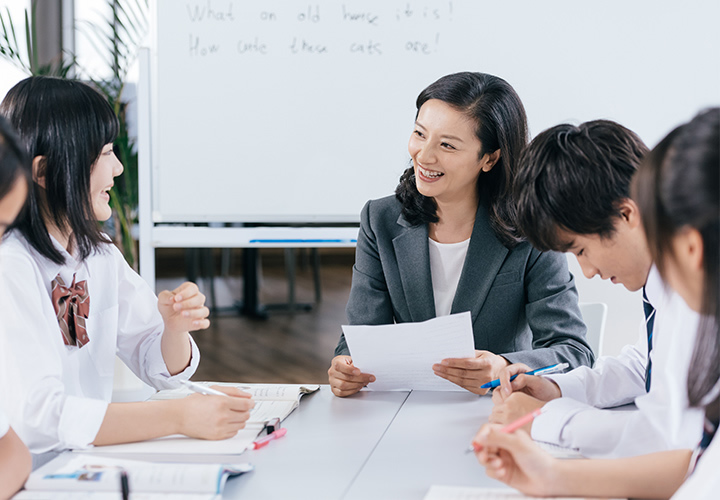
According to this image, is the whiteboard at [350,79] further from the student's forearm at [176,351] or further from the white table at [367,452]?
the white table at [367,452]

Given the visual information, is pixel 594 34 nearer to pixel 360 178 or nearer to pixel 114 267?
pixel 360 178

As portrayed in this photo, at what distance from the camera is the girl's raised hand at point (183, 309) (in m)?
1.45

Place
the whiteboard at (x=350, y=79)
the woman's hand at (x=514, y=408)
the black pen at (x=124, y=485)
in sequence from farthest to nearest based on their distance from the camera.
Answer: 1. the whiteboard at (x=350, y=79)
2. the woman's hand at (x=514, y=408)
3. the black pen at (x=124, y=485)

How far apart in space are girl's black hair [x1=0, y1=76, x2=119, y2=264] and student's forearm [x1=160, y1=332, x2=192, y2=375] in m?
0.28

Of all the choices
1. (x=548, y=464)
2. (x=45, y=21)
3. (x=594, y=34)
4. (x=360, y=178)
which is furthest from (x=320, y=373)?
(x=548, y=464)

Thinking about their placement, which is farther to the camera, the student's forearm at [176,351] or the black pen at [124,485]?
the student's forearm at [176,351]

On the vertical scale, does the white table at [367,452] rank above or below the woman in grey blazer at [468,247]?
below

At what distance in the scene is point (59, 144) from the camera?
1340 millimetres

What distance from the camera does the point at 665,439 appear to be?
1.08 m

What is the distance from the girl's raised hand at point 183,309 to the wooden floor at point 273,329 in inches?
91.7

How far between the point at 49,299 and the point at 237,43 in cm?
156

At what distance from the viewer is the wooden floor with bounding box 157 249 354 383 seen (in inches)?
161

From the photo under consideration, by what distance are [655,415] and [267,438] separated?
0.61m

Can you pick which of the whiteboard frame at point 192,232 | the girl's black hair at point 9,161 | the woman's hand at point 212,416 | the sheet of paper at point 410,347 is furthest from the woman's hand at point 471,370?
the whiteboard frame at point 192,232
